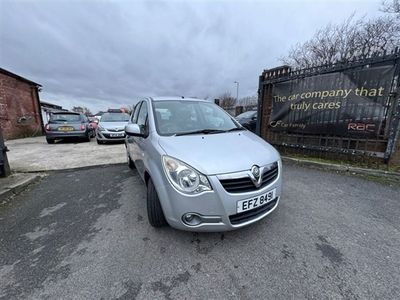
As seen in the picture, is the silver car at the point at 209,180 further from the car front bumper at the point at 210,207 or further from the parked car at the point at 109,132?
the parked car at the point at 109,132

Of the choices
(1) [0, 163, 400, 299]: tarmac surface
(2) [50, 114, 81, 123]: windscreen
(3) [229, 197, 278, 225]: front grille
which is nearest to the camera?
(1) [0, 163, 400, 299]: tarmac surface

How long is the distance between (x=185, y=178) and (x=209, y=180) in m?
0.24

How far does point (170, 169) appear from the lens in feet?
6.63

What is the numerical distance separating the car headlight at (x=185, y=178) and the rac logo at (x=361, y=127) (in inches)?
172

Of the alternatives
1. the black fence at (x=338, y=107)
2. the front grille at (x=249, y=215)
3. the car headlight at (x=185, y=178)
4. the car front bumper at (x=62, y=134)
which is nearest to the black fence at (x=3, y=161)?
the car headlight at (x=185, y=178)

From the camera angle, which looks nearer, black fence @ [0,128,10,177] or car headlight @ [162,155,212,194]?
car headlight @ [162,155,212,194]

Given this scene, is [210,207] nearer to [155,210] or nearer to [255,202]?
[255,202]

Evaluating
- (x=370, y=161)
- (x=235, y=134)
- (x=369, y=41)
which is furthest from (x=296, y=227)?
(x=369, y=41)

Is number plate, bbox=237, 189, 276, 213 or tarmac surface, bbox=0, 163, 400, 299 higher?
number plate, bbox=237, 189, 276, 213

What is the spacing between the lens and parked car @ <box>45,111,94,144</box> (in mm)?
9023

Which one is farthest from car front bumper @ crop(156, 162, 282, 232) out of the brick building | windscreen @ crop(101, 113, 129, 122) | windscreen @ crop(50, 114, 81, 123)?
the brick building

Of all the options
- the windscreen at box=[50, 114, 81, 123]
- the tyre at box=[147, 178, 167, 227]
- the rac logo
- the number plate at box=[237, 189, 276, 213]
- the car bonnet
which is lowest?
the tyre at box=[147, 178, 167, 227]

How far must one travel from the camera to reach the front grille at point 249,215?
202cm

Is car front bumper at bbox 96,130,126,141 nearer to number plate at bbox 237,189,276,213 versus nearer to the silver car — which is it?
the silver car
